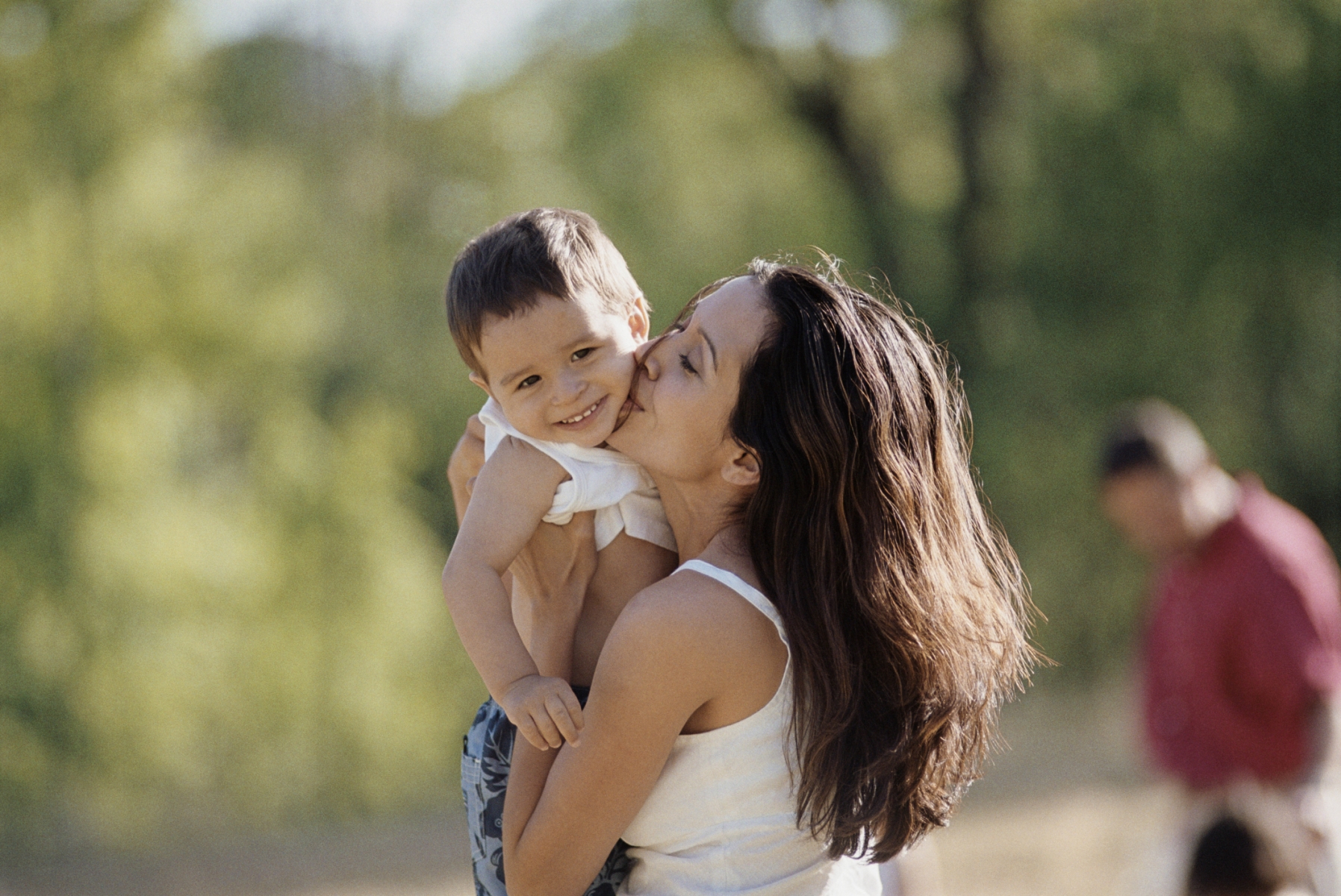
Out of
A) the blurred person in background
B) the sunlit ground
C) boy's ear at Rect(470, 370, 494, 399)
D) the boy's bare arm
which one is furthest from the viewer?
the sunlit ground

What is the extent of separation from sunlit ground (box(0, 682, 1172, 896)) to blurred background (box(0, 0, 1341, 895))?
0.04 metres

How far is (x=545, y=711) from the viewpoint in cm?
155

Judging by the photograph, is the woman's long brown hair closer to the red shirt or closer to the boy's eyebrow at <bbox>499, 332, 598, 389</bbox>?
the boy's eyebrow at <bbox>499, 332, 598, 389</bbox>

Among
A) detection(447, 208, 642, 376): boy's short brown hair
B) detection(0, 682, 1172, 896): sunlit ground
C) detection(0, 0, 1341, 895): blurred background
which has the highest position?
detection(0, 0, 1341, 895): blurred background

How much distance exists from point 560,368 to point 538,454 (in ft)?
0.40

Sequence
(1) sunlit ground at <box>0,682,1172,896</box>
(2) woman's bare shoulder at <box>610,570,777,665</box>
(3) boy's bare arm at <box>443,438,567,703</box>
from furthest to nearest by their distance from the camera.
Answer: (1) sunlit ground at <box>0,682,1172,896</box> < (3) boy's bare arm at <box>443,438,567,703</box> < (2) woman's bare shoulder at <box>610,570,777,665</box>

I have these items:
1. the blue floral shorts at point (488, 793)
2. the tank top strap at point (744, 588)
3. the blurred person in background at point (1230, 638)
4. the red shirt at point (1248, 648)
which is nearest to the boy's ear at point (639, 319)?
the tank top strap at point (744, 588)

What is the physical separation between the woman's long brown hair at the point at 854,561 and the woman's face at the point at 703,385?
21 mm

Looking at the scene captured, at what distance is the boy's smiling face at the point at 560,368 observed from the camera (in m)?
1.74

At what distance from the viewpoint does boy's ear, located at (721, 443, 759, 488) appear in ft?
5.40

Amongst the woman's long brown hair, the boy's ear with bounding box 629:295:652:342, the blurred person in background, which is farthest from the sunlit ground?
the boy's ear with bounding box 629:295:652:342

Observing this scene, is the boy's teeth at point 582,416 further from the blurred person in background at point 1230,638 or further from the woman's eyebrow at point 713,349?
the blurred person in background at point 1230,638

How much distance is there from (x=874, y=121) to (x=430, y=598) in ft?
19.4

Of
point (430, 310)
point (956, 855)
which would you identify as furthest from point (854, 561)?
point (430, 310)
